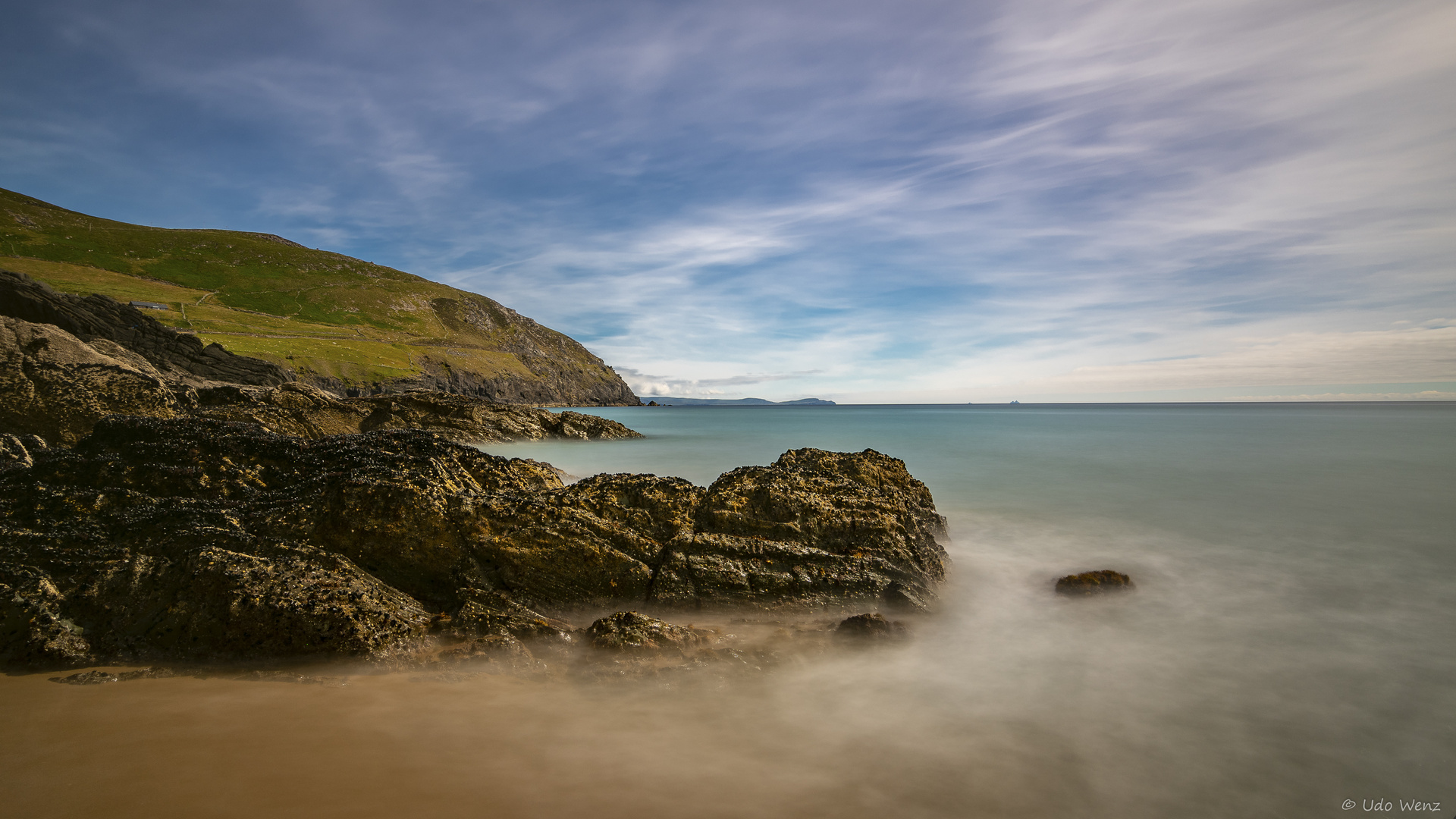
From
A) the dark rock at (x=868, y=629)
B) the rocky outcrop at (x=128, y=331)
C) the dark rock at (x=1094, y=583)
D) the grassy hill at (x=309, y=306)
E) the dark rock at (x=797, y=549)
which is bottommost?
the dark rock at (x=1094, y=583)

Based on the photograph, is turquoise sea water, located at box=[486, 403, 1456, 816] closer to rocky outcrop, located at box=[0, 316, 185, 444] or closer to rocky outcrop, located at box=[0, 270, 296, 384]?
rocky outcrop, located at box=[0, 316, 185, 444]

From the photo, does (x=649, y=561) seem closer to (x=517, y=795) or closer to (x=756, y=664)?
(x=756, y=664)

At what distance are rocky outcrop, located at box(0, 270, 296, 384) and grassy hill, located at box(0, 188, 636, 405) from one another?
37.8m

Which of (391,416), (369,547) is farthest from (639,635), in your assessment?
(391,416)

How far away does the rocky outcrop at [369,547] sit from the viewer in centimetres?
483

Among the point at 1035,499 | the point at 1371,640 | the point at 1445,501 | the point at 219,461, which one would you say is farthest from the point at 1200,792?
the point at 1445,501

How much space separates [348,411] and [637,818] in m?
25.0

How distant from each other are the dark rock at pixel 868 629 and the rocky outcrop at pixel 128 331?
1003 inches

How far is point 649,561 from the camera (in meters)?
6.31

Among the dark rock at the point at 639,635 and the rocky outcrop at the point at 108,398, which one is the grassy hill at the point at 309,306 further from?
the dark rock at the point at 639,635

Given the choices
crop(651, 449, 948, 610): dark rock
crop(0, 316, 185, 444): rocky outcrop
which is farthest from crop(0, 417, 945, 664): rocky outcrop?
crop(0, 316, 185, 444): rocky outcrop

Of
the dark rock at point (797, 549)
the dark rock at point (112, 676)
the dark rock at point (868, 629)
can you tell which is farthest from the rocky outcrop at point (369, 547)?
the dark rock at point (868, 629)

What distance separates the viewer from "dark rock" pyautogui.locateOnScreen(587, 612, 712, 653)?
17.1ft

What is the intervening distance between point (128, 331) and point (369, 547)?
36180mm
